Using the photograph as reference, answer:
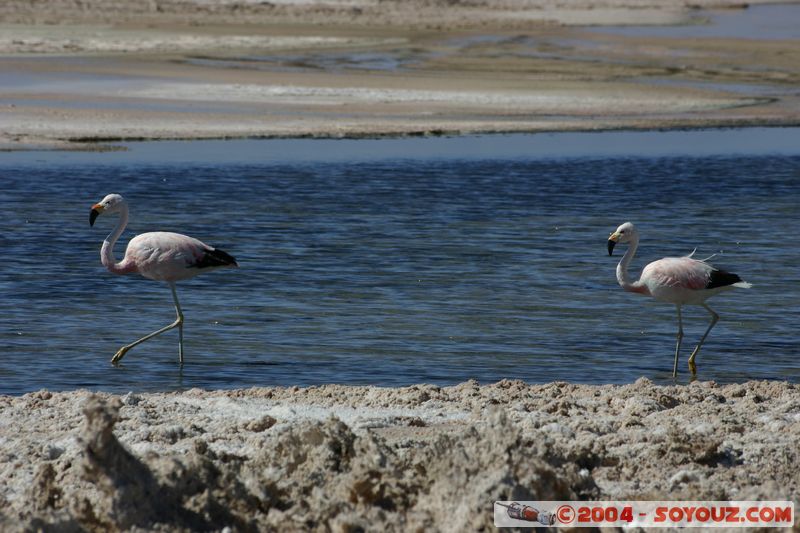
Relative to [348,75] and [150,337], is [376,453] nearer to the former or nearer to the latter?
[150,337]

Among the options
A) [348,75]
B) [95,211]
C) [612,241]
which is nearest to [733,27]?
[348,75]

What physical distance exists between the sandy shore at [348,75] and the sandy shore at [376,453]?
51.1ft

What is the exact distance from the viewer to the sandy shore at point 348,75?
25.4m

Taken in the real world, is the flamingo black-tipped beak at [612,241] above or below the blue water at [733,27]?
above

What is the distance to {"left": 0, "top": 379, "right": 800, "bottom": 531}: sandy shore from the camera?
5.34 m

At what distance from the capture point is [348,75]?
105 ft

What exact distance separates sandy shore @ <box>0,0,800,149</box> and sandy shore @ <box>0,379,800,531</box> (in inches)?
613

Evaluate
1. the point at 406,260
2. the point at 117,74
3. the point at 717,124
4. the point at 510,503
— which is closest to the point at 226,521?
the point at 510,503

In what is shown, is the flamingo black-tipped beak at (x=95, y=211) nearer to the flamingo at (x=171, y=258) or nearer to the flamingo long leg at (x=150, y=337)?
→ the flamingo at (x=171, y=258)

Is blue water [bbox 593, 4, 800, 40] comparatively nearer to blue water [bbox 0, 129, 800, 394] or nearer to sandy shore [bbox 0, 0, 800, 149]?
sandy shore [bbox 0, 0, 800, 149]

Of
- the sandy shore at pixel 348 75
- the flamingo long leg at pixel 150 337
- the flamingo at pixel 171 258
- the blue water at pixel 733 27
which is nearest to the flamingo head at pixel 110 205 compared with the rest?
the flamingo at pixel 171 258

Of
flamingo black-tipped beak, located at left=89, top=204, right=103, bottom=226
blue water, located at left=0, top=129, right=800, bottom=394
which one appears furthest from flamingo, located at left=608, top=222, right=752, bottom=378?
flamingo black-tipped beak, located at left=89, top=204, right=103, bottom=226

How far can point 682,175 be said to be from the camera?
2139cm

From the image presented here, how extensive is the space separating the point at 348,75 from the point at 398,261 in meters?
18.3
